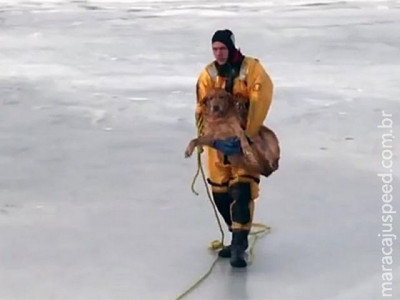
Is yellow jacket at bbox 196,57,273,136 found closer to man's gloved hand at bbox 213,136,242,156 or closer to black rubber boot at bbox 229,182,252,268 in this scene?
man's gloved hand at bbox 213,136,242,156

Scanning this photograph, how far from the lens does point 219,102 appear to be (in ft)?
22.3

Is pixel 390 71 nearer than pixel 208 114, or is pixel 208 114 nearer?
pixel 208 114

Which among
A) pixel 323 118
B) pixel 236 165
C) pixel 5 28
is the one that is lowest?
pixel 5 28

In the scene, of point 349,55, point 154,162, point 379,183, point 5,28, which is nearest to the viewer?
point 379,183

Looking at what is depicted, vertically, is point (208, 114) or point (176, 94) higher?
point (208, 114)

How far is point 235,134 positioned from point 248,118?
121 mm

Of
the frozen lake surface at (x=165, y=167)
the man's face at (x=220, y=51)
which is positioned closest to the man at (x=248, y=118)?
the man's face at (x=220, y=51)

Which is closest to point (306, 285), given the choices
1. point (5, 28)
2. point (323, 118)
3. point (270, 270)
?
point (270, 270)

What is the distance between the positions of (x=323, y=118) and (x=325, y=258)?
14.6 feet

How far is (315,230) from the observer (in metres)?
7.86

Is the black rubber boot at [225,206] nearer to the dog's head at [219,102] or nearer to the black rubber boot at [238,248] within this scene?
the black rubber boot at [238,248]

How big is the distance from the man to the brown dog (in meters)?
0.04

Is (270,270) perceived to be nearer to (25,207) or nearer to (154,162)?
(25,207)

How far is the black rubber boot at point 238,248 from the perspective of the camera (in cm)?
709
